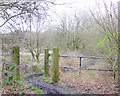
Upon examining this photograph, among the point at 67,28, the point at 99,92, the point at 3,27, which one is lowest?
the point at 99,92

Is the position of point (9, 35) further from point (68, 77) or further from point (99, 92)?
point (99, 92)

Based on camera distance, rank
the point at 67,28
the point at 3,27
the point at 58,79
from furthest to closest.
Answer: the point at 67,28 < the point at 58,79 < the point at 3,27

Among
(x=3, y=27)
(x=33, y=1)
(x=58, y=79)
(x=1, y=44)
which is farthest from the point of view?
(x=58, y=79)

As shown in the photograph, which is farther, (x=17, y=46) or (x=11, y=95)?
(x=17, y=46)

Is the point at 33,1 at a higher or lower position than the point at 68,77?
higher

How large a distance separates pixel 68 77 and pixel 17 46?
8.25 ft

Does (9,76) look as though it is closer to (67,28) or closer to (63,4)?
(63,4)

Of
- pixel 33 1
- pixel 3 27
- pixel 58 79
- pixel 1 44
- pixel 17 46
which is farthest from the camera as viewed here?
pixel 58 79

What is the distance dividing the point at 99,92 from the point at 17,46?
2.99 meters

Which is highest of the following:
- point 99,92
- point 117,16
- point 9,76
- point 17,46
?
point 117,16

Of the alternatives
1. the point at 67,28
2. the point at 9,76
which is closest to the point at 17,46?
the point at 9,76

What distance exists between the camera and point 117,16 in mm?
3469

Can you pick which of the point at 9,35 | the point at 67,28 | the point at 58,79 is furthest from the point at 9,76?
the point at 67,28

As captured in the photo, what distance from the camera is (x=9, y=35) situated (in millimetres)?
3531
